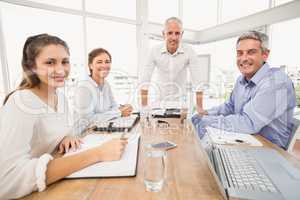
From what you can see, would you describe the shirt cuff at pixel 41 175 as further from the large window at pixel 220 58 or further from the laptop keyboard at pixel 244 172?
the large window at pixel 220 58

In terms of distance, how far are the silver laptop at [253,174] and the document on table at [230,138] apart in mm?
123

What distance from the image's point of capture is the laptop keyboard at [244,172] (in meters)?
0.64

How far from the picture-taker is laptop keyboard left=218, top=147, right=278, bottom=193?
2.11 ft

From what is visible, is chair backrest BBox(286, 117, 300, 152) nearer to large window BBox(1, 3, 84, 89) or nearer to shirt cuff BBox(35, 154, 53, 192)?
shirt cuff BBox(35, 154, 53, 192)

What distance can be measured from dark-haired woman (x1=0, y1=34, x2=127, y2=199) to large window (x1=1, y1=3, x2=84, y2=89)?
1.05 meters

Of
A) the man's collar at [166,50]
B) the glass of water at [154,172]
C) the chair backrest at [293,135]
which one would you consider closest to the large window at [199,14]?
the man's collar at [166,50]

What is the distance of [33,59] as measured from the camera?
3.52 feet

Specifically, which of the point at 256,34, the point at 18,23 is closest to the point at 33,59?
the point at 256,34

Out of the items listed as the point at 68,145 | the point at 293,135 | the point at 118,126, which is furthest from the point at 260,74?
the point at 68,145

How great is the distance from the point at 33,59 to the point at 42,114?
1.03ft

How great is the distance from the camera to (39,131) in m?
0.98

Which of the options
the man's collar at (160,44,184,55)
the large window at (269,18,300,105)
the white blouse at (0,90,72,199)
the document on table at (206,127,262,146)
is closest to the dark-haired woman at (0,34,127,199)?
the white blouse at (0,90,72,199)

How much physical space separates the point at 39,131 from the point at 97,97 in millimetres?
1017

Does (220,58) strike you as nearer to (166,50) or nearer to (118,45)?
(118,45)
